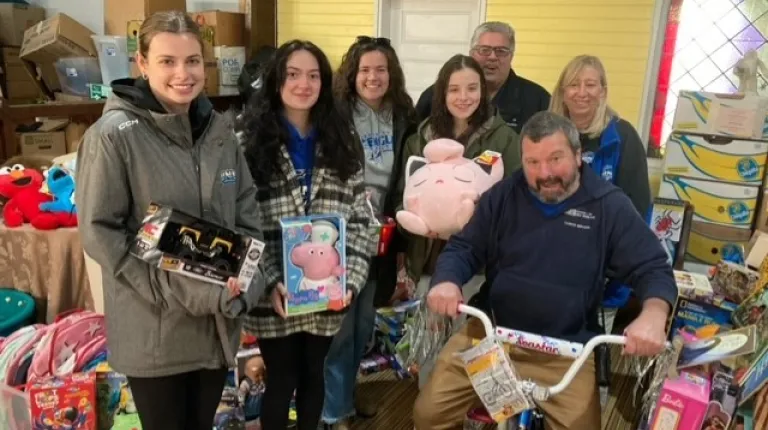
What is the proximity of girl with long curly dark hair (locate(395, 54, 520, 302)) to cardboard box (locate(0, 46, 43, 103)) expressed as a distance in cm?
418

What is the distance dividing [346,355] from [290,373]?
42 centimetres

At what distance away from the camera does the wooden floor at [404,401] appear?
260 cm

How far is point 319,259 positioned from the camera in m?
1.81

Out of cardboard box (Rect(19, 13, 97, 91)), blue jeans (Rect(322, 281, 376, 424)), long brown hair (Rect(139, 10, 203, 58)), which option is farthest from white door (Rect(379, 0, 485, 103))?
long brown hair (Rect(139, 10, 203, 58))

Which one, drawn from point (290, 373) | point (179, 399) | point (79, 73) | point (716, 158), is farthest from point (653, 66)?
point (79, 73)

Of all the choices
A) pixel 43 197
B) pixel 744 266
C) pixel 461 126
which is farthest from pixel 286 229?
pixel 744 266

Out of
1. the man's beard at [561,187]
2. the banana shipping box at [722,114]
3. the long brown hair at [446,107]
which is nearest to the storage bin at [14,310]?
the long brown hair at [446,107]

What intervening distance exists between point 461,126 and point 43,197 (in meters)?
1.85

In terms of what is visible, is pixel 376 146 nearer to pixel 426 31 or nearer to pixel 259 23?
pixel 426 31

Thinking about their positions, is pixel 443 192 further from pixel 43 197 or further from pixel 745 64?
pixel 745 64

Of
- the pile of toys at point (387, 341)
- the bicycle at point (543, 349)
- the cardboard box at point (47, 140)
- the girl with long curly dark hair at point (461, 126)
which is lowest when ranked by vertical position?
the pile of toys at point (387, 341)

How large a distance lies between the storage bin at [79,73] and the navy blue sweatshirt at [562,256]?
395cm

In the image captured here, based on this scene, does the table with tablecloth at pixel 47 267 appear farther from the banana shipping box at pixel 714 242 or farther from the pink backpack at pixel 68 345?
the banana shipping box at pixel 714 242

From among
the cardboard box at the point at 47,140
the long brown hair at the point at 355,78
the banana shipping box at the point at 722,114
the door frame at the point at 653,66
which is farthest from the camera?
the cardboard box at the point at 47,140
